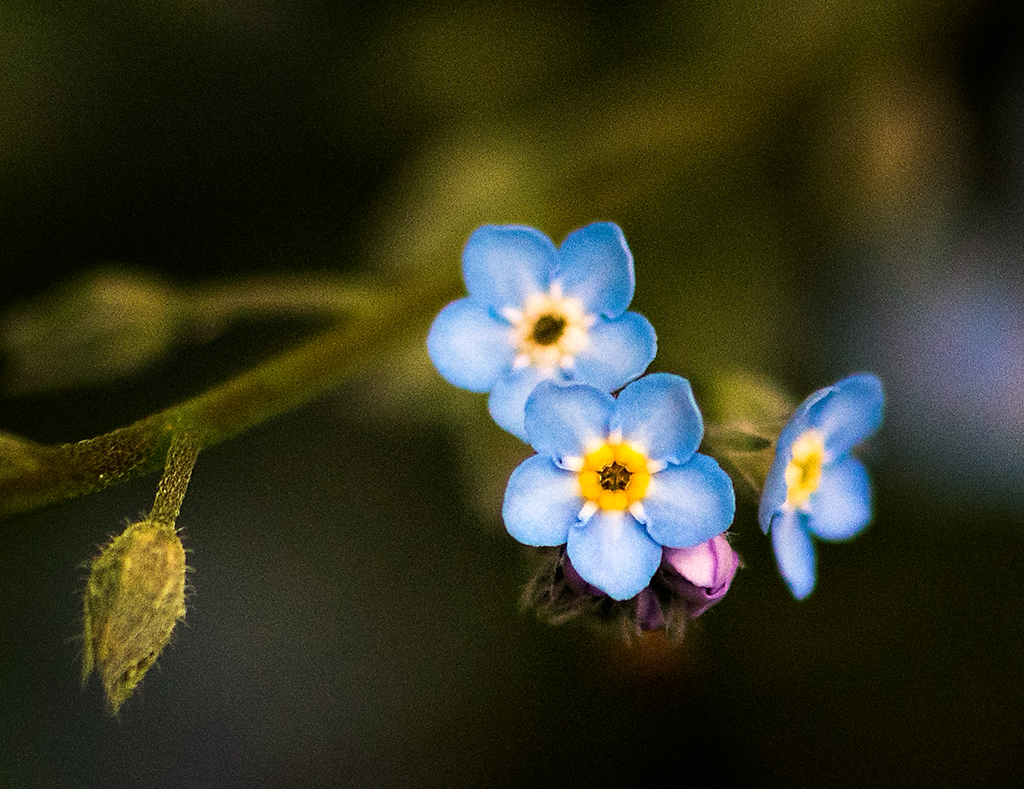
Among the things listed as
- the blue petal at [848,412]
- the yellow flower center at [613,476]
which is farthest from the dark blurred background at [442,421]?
the yellow flower center at [613,476]

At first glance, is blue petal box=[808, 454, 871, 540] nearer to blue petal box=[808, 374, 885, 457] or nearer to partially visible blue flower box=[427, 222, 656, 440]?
blue petal box=[808, 374, 885, 457]

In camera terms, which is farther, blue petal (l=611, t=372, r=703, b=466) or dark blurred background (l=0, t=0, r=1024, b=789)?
dark blurred background (l=0, t=0, r=1024, b=789)

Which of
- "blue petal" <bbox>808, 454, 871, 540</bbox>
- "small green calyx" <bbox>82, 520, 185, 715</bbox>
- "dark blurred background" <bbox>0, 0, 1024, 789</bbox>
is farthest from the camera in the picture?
"dark blurred background" <bbox>0, 0, 1024, 789</bbox>

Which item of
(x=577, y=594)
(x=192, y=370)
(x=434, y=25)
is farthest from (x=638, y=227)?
(x=577, y=594)

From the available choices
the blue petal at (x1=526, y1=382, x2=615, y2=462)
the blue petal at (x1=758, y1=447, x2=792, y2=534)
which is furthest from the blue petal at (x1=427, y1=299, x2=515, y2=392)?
the blue petal at (x1=758, y1=447, x2=792, y2=534)

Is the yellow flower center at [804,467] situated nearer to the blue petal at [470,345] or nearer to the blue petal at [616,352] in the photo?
the blue petal at [616,352]

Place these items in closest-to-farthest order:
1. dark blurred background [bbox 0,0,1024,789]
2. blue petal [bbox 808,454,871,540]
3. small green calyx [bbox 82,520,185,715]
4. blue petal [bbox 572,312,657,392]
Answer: small green calyx [bbox 82,520,185,715]
blue petal [bbox 572,312,657,392]
blue petal [bbox 808,454,871,540]
dark blurred background [bbox 0,0,1024,789]
